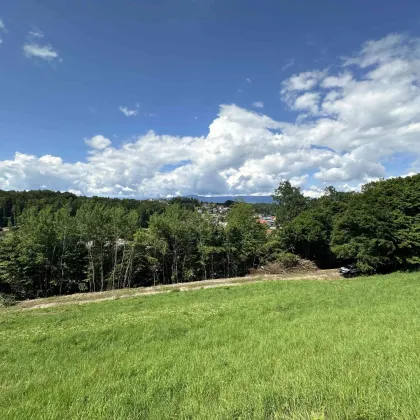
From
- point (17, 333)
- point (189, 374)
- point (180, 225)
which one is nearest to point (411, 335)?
point (189, 374)

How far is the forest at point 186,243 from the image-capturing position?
34.2 m

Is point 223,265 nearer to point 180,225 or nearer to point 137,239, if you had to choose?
point 180,225

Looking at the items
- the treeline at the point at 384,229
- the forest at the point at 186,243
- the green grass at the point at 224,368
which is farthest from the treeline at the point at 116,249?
the green grass at the point at 224,368

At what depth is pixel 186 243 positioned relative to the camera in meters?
50.1

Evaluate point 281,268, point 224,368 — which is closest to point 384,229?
point 281,268

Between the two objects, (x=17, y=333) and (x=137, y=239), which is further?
(x=137, y=239)

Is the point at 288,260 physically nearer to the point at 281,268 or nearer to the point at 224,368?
the point at 281,268

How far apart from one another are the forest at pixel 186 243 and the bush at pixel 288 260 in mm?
426

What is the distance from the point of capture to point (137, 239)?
46.7m

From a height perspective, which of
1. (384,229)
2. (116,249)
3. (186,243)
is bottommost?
(116,249)

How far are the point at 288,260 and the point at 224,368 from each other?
143 feet

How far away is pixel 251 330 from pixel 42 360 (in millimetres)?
6908

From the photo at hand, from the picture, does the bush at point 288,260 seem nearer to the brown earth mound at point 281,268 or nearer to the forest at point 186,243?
the brown earth mound at point 281,268

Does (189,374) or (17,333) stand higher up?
(189,374)
